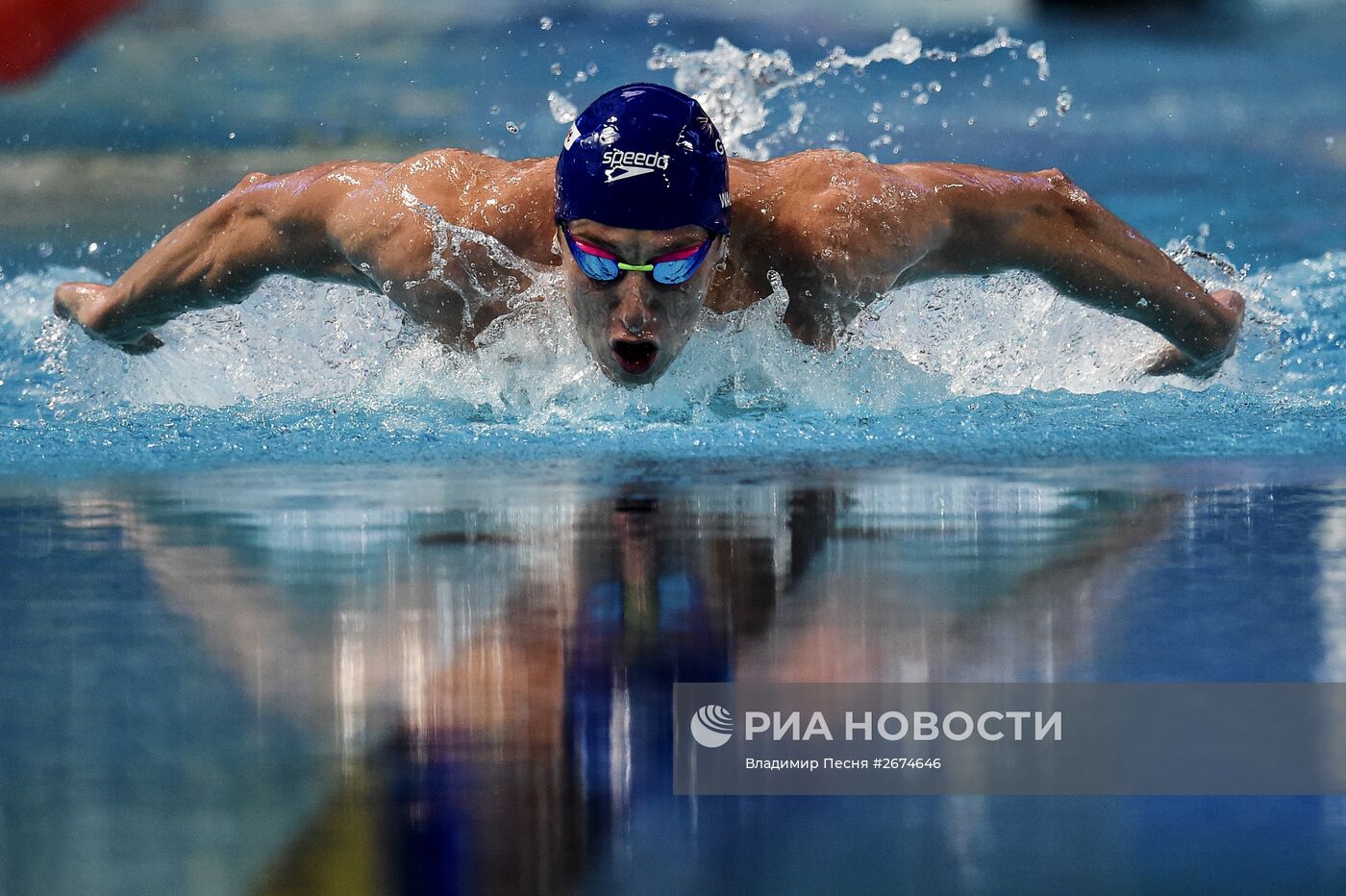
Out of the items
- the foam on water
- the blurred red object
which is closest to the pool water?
the foam on water

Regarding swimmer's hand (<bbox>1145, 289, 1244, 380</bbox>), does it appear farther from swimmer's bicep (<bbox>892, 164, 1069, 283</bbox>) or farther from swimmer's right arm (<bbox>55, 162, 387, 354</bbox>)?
swimmer's right arm (<bbox>55, 162, 387, 354</bbox>)

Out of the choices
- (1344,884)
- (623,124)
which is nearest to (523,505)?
(623,124)

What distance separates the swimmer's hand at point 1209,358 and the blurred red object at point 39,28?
4.07 m

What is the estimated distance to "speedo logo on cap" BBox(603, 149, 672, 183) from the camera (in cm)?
231

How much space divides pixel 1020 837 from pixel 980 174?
1856 mm

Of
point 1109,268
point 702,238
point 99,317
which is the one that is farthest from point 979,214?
point 99,317

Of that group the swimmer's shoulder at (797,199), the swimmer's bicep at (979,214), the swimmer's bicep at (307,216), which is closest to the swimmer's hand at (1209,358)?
the swimmer's bicep at (979,214)

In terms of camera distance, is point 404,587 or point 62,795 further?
point 404,587

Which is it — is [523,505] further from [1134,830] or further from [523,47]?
[523,47]

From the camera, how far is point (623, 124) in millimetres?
2367

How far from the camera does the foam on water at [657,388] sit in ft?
7.63

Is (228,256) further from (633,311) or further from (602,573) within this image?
(602,573)

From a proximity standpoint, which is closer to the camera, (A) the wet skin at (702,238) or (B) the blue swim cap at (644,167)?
(B) the blue swim cap at (644,167)

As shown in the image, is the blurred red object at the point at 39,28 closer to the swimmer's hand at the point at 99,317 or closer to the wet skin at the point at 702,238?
the swimmer's hand at the point at 99,317
